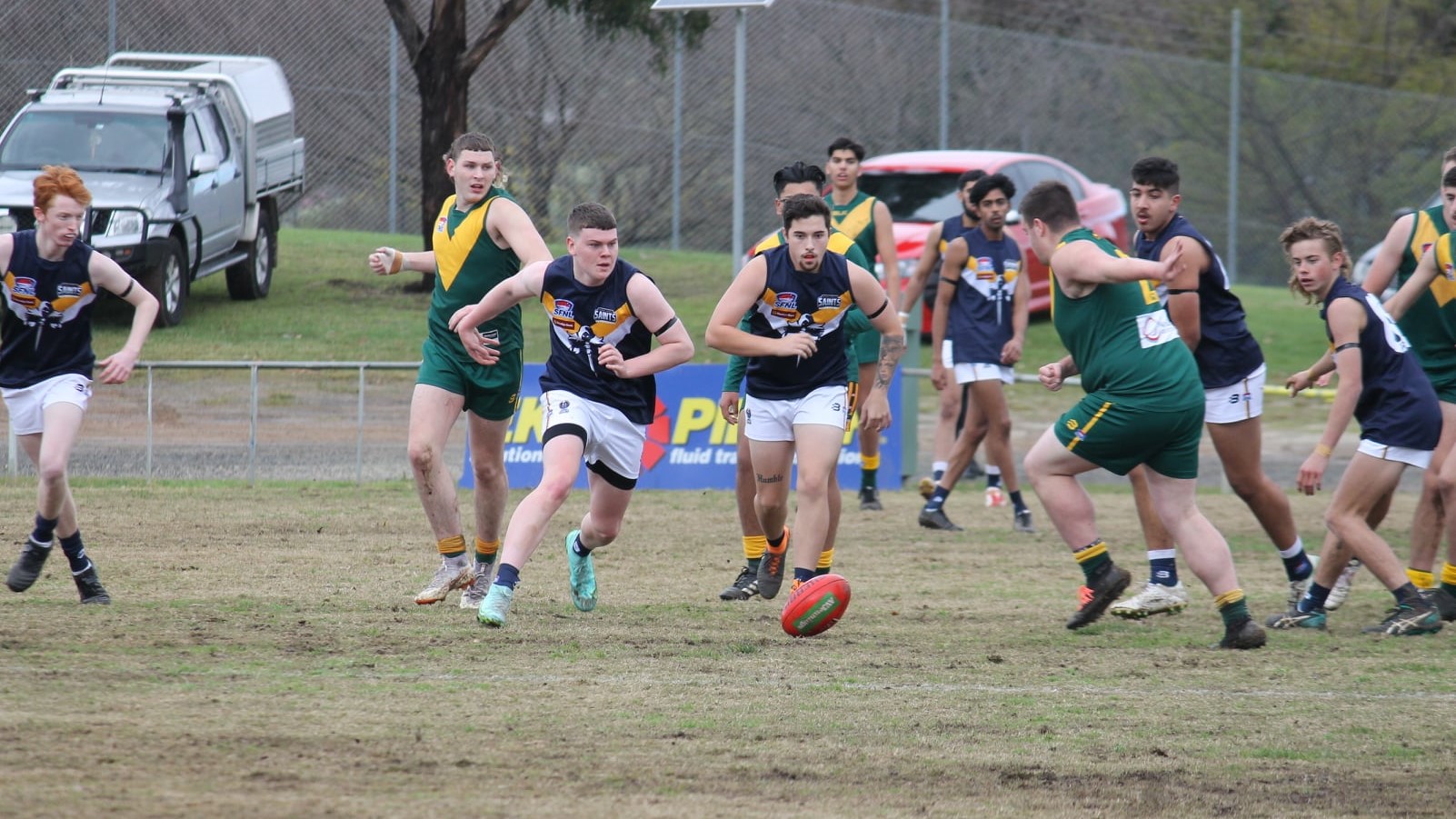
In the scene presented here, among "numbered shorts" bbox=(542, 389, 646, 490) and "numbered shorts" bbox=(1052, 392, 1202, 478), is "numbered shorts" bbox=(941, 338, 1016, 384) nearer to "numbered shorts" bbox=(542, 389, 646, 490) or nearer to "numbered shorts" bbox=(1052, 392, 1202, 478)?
"numbered shorts" bbox=(1052, 392, 1202, 478)

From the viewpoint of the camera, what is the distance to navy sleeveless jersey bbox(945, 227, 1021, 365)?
1189 centimetres

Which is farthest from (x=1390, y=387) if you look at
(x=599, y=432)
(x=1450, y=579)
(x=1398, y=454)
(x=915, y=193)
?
(x=915, y=193)

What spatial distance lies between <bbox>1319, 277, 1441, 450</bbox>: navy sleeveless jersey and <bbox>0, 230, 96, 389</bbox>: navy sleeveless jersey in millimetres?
5458

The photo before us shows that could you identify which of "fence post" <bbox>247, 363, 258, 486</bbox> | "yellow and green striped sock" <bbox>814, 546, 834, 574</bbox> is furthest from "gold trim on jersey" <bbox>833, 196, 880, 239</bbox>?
"fence post" <bbox>247, 363, 258, 486</bbox>

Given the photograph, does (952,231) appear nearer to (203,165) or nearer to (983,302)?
(983,302)

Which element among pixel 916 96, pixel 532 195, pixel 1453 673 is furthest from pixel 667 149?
pixel 1453 673

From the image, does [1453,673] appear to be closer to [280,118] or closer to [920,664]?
[920,664]

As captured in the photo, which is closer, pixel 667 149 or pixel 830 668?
pixel 830 668

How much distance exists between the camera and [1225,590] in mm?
7246

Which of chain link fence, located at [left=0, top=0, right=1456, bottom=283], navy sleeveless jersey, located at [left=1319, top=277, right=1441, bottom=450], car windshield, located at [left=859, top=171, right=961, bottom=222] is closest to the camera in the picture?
navy sleeveless jersey, located at [left=1319, top=277, right=1441, bottom=450]

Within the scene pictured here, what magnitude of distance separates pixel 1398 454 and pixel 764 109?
52.9 feet

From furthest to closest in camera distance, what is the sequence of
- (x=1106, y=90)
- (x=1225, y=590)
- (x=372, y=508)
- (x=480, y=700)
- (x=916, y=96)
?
(x=1106, y=90), (x=916, y=96), (x=372, y=508), (x=1225, y=590), (x=480, y=700)

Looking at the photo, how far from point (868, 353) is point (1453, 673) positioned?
4741 mm

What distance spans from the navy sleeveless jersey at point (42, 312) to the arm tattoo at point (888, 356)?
3.58 metres
